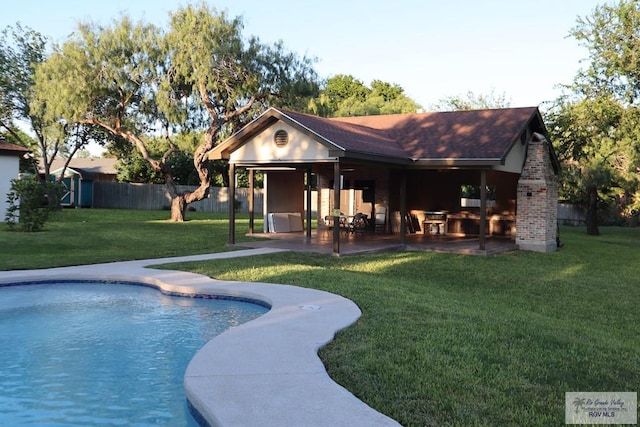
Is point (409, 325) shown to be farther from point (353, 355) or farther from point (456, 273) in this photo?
point (456, 273)

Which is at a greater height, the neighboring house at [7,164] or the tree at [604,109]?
the tree at [604,109]

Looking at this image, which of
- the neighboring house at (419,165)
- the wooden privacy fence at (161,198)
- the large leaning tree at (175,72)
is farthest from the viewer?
the wooden privacy fence at (161,198)

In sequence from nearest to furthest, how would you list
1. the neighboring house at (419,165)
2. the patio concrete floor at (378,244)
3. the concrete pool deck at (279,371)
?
the concrete pool deck at (279,371), the neighboring house at (419,165), the patio concrete floor at (378,244)

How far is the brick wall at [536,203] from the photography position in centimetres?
1700

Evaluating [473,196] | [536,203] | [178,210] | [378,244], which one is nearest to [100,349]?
[378,244]

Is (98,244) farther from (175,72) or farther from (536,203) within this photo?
(536,203)

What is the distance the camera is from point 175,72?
24969 mm

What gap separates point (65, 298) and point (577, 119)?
19.4 meters

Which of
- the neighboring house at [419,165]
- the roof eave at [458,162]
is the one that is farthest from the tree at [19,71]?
the roof eave at [458,162]

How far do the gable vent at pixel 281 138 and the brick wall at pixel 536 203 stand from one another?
7.57m

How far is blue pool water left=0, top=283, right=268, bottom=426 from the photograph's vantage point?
471 centimetres

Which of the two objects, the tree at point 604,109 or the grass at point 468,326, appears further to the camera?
the tree at point 604,109

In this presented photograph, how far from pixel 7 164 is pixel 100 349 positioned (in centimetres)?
1824

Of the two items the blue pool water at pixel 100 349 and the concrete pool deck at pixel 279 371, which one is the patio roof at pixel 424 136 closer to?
the blue pool water at pixel 100 349
